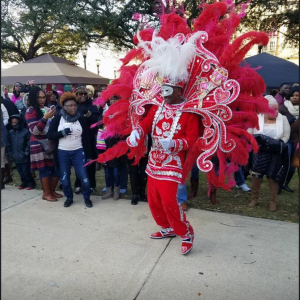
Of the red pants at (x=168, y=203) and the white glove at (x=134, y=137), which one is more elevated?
the white glove at (x=134, y=137)

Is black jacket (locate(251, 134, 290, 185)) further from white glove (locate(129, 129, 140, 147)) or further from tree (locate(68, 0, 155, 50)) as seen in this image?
tree (locate(68, 0, 155, 50))

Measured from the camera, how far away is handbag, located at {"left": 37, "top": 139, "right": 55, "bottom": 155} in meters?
4.35

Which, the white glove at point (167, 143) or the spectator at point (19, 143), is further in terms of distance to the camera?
the spectator at point (19, 143)

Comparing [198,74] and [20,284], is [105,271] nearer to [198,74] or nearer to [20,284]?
[20,284]

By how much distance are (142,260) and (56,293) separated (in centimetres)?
84

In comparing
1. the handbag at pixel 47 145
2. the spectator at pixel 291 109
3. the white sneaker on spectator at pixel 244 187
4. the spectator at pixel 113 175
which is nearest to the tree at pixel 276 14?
the spectator at pixel 291 109

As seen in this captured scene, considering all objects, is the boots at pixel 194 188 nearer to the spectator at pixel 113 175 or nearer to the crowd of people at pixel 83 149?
the crowd of people at pixel 83 149

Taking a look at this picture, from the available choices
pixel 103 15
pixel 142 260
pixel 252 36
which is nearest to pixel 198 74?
pixel 252 36

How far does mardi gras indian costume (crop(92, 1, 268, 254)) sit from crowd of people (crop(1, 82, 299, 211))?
0.99m

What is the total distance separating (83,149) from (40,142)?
660mm

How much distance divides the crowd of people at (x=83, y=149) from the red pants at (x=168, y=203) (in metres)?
0.98

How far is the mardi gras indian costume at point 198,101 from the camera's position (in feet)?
8.77

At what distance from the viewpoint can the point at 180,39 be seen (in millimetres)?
2801

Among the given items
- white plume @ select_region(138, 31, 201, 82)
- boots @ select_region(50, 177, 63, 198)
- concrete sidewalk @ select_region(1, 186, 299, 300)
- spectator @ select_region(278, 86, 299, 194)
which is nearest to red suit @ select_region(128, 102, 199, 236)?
white plume @ select_region(138, 31, 201, 82)
